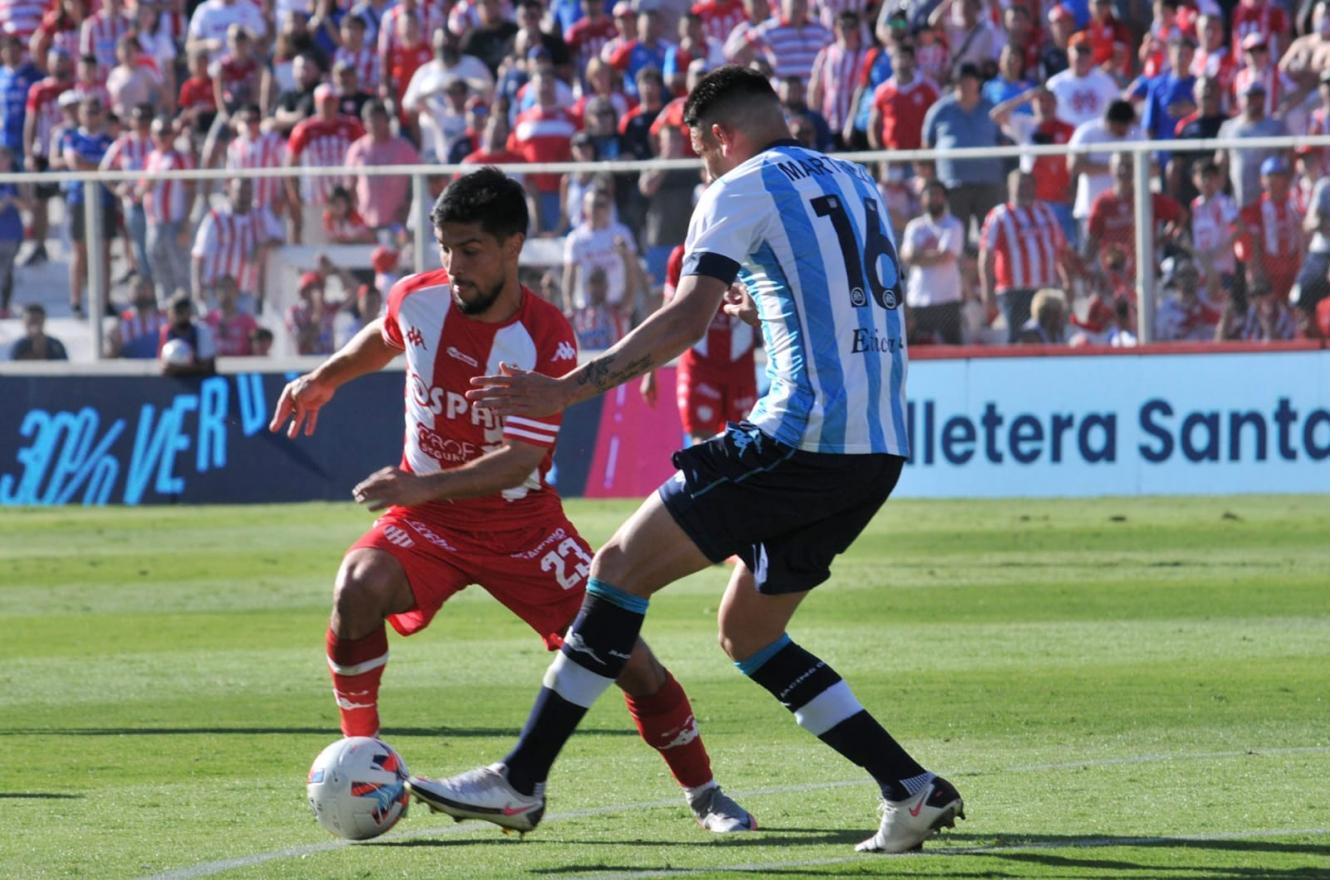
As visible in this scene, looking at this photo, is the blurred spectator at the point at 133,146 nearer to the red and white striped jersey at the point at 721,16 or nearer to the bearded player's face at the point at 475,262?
the red and white striped jersey at the point at 721,16

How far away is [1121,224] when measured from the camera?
56.8ft

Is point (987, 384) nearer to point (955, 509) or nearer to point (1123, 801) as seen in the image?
point (955, 509)

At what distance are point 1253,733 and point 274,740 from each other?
350 cm

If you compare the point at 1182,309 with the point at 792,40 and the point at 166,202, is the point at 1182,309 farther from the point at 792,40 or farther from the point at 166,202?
the point at 166,202

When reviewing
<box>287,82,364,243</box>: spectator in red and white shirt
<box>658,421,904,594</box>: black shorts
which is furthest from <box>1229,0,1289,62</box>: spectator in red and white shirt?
<box>658,421,904,594</box>: black shorts

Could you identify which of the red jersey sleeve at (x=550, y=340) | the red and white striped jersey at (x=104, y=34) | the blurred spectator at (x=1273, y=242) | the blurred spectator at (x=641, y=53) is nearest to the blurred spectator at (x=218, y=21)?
the red and white striped jersey at (x=104, y=34)

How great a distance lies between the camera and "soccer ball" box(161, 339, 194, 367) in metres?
18.6

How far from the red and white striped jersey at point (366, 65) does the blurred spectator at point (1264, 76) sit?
29.7ft

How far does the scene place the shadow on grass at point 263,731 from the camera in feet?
26.5

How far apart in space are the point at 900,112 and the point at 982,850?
14467 mm

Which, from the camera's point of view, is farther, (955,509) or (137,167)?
(137,167)

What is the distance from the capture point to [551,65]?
20.7 metres

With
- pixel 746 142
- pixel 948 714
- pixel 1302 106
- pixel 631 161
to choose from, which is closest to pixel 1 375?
pixel 631 161

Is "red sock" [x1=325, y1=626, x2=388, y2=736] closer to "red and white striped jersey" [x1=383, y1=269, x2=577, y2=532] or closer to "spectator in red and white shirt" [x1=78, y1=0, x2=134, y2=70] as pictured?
"red and white striped jersey" [x1=383, y1=269, x2=577, y2=532]
